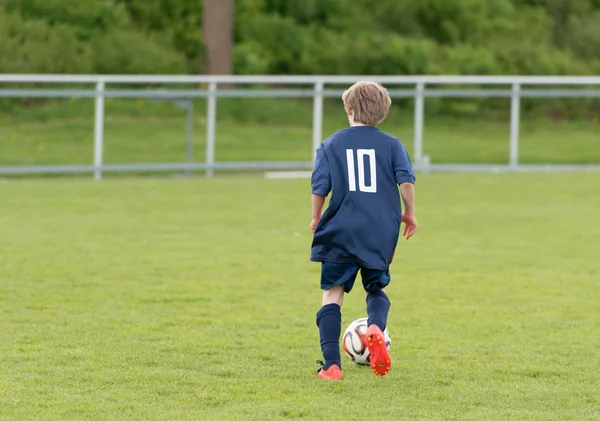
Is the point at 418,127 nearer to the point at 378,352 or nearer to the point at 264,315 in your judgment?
the point at 264,315

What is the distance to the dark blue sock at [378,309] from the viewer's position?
17.4 ft

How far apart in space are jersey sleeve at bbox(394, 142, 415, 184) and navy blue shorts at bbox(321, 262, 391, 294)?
41cm

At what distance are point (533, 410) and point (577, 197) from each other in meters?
9.92

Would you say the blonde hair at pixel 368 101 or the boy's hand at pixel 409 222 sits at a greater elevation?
the blonde hair at pixel 368 101

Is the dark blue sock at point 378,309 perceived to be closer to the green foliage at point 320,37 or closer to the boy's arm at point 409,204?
the boy's arm at point 409,204

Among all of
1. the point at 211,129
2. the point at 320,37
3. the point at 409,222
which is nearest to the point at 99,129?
the point at 211,129

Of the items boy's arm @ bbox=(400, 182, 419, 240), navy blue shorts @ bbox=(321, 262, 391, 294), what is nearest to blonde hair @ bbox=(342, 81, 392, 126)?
boy's arm @ bbox=(400, 182, 419, 240)

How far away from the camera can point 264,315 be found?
7.07 metres

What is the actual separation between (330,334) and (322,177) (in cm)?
68

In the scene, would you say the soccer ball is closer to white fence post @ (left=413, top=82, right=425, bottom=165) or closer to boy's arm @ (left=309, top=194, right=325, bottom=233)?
boy's arm @ (left=309, top=194, right=325, bottom=233)

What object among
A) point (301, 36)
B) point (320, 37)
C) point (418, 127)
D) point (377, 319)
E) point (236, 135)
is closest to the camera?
point (377, 319)

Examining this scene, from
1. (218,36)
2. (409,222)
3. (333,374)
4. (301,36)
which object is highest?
(301,36)

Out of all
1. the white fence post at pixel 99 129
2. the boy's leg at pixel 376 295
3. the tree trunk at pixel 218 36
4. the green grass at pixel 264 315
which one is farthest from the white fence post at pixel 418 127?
the boy's leg at pixel 376 295

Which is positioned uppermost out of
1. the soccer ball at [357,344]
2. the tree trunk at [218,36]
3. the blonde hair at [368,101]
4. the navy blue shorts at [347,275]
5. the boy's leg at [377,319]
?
the tree trunk at [218,36]
